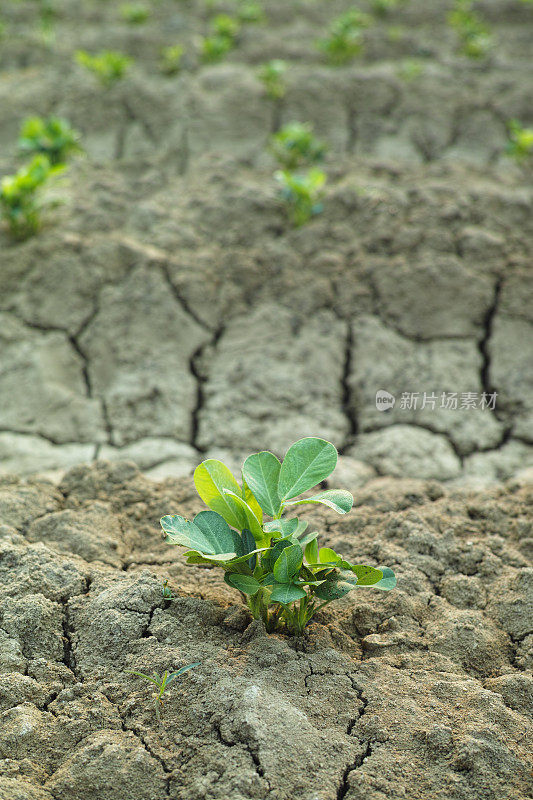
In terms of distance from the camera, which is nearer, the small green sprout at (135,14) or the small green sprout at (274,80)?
the small green sprout at (274,80)

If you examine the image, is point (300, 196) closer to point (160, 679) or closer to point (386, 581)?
point (386, 581)

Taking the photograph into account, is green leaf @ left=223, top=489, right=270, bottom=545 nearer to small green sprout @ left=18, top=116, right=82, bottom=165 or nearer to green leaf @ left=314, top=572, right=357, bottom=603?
green leaf @ left=314, top=572, right=357, bottom=603

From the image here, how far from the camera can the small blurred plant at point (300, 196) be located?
332cm

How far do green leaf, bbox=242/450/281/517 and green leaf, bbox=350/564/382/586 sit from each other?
0.26 m

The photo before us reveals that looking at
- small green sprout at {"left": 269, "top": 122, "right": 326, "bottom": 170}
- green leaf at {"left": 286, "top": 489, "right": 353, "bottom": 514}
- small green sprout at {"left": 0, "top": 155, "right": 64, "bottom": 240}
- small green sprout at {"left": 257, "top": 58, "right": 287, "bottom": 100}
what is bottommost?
green leaf at {"left": 286, "top": 489, "right": 353, "bottom": 514}

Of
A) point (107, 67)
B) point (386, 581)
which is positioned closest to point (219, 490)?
point (386, 581)

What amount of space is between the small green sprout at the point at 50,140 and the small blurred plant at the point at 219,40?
180 cm

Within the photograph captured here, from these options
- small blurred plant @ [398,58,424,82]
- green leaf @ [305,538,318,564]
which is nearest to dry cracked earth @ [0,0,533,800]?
small blurred plant @ [398,58,424,82]

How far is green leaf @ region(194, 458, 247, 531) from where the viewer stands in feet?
5.38

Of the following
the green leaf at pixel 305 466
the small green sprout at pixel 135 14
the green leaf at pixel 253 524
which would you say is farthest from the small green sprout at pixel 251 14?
the green leaf at pixel 253 524

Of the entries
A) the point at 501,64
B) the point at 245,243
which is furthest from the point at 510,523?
the point at 501,64

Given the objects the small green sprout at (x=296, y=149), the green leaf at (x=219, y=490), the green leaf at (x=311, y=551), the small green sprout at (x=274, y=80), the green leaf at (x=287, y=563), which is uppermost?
the small green sprout at (x=274, y=80)

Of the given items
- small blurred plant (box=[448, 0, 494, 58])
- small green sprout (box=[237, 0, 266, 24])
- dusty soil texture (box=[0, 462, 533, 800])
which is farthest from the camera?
small green sprout (box=[237, 0, 266, 24])

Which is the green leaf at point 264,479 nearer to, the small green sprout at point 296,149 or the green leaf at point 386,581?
the green leaf at point 386,581
